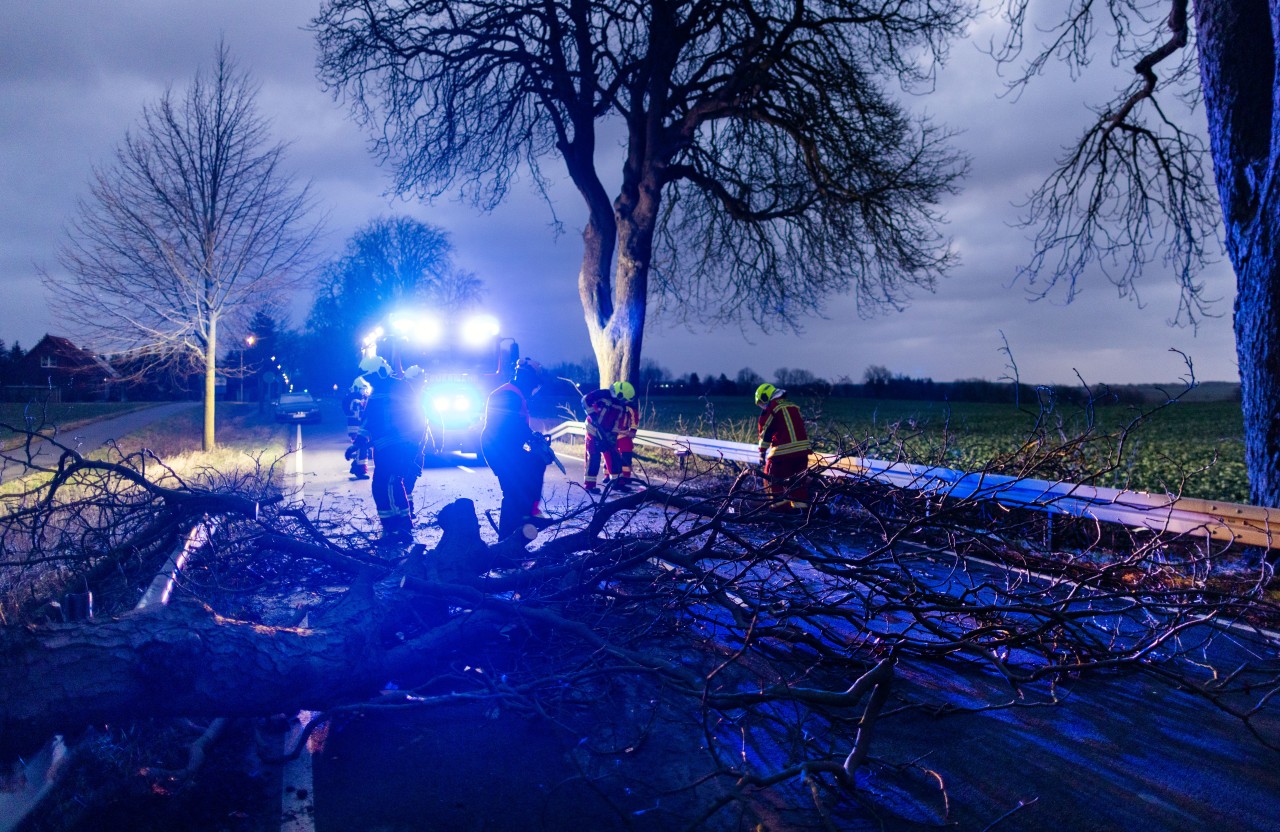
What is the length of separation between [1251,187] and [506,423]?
7559 millimetres

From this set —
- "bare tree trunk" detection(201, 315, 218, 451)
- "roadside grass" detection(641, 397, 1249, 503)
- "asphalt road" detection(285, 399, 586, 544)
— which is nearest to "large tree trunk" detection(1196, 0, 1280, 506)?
"roadside grass" detection(641, 397, 1249, 503)

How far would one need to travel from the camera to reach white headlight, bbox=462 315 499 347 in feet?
36.3

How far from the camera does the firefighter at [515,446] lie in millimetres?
7824

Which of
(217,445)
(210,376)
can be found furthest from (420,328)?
(217,445)

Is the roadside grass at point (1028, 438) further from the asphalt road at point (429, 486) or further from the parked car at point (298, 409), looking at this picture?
the parked car at point (298, 409)

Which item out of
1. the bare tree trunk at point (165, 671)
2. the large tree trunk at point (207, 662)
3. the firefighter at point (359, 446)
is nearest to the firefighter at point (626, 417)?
the firefighter at point (359, 446)

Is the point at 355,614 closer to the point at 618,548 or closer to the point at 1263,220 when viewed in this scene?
the point at 618,548

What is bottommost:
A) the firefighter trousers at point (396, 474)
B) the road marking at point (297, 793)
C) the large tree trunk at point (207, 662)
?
the road marking at point (297, 793)

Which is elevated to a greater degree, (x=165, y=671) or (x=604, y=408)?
(x=604, y=408)

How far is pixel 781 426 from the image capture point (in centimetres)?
973

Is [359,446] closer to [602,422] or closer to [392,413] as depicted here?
[602,422]

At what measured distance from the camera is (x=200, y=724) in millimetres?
3836

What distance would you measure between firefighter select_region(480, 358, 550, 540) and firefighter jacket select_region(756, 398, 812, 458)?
117 inches

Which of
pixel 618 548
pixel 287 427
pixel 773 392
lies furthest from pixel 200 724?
pixel 287 427
